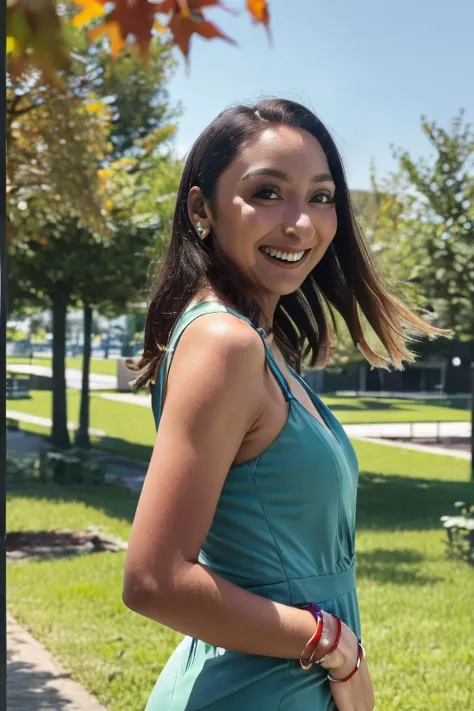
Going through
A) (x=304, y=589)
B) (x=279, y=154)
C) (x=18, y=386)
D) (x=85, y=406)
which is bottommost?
(x=85, y=406)

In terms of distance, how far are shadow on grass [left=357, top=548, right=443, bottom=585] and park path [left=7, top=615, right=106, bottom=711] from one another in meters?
2.48

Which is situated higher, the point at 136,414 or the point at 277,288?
the point at 277,288

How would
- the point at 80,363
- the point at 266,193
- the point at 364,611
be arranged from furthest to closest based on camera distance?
the point at 80,363 → the point at 364,611 → the point at 266,193

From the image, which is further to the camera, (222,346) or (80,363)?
(80,363)

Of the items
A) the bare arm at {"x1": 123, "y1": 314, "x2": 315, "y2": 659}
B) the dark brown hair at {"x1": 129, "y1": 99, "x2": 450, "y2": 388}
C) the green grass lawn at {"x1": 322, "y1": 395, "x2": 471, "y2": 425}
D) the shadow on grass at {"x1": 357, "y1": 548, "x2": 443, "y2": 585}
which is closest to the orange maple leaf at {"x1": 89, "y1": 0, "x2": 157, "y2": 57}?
the dark brown hair at {"x1": 129, "y1": 99, "x2": 450, "y2": 388}

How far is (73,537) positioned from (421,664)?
4235 mm

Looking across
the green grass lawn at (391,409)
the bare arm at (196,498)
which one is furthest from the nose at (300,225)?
the green grass lawn at (391,409)

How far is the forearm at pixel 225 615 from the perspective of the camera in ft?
3.58

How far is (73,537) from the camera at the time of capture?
814 cm

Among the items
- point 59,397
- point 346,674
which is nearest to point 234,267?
point 346,674

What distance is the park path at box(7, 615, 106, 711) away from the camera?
4133mm

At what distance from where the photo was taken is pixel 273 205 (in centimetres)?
129

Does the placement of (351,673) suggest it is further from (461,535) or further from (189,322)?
(461,535)

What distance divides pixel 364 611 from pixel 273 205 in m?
4.71
